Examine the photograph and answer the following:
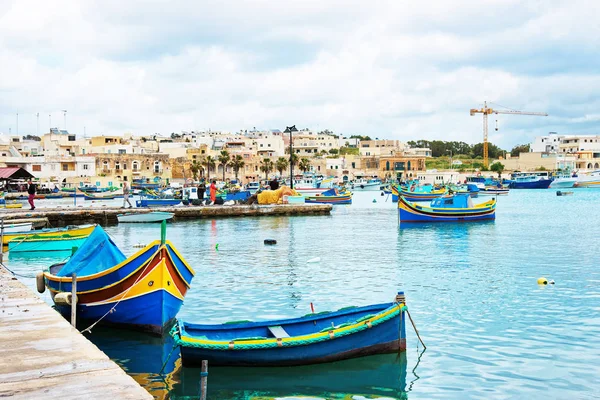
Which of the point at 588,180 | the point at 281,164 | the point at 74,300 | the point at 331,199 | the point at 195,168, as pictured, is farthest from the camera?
the point at 281,164

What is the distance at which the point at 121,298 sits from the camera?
44.0ft

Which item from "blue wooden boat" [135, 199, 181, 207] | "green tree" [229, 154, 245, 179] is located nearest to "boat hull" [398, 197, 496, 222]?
"blue wooden boat" [135, 199, 181, 207]

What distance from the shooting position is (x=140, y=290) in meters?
13.2

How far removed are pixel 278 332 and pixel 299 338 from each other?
1.90ft

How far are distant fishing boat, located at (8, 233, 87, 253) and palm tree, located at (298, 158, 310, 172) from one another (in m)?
111

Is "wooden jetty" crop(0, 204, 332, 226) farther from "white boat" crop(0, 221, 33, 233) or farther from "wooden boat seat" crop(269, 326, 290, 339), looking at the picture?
"wooden boat seat" crop(269, 326, 290, 339)

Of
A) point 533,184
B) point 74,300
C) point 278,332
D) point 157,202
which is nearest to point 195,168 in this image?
point 533,184

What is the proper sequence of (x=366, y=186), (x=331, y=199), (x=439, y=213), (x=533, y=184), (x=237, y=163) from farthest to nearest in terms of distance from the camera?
(x=366, y=186)
(x=533, y=184)
(x=237, y=163)
(x=331, y=199)
(x=439, y=213)

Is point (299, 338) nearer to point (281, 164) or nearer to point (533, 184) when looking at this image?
point (281, 164)

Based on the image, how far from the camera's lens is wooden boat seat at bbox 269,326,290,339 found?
1128 cm

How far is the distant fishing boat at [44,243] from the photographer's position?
2692cm

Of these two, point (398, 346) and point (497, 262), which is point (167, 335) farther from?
point (497, 262)

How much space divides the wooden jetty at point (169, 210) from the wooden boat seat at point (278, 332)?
26.0 meters

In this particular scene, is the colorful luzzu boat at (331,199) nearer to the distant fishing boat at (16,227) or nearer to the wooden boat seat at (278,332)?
the distant fishing boat at (16,227)
